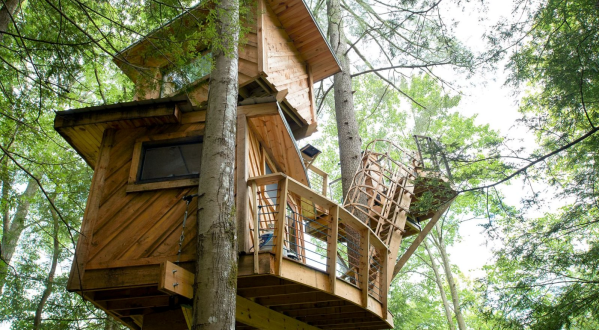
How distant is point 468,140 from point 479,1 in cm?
1342

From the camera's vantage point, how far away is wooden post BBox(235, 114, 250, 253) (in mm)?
5393

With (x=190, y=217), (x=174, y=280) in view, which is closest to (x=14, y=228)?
(x=190, y=217)

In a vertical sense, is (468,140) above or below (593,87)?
above

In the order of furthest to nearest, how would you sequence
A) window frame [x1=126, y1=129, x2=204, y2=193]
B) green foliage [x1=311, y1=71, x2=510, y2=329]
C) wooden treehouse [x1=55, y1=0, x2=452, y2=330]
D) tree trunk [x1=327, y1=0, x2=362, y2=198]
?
green foliage [x1=311, y1=71, x2=510, y2=329], tree trunk [x1=327, y1=0, x2=362, y2=198], window frame [x1=126, y1=129, x2=204, y2=193], wooden treehouse [x1=55, y1=0, x2=452, y2=330]

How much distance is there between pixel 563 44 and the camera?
26.1 ft

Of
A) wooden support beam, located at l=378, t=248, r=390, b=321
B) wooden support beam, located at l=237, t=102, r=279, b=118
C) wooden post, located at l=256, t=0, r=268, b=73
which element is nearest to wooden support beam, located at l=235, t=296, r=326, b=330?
wooden support beam, located at l=378, t=248, r=390, b=321

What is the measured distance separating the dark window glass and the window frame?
47 mm

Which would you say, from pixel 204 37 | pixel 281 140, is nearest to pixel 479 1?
pixel 281 140

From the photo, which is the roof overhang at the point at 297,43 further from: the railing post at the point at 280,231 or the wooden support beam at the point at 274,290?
the wooden support beam at the point at 274,290

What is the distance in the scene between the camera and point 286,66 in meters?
9.27

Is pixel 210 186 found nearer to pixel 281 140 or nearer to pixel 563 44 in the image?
pixel 281 140

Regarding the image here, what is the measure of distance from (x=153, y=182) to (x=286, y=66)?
4.18 metres

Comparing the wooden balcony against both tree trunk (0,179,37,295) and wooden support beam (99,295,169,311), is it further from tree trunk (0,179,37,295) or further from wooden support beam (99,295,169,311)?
tree trunk (0,179,37,295)

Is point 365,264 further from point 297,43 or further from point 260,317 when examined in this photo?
point 297,43
